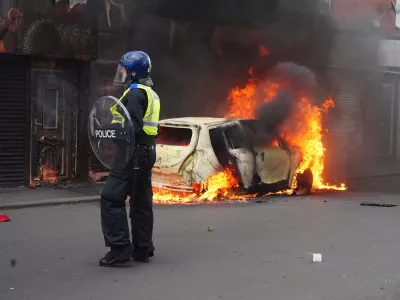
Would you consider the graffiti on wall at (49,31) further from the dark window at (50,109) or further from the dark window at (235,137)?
the dark window at (235,137)

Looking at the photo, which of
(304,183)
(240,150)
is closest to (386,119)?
(304,183)

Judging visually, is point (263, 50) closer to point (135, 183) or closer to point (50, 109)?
point (50, 109)

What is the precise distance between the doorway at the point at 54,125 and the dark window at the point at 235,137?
3676mm

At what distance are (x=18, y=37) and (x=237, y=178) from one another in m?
4.82

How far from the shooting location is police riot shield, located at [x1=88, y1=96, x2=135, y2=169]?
19.3 ft

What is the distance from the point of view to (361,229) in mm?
8336

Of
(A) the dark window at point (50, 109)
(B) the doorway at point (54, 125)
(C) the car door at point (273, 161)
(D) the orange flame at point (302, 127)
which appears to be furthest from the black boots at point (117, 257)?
(A) the dark window at point (50, 109)

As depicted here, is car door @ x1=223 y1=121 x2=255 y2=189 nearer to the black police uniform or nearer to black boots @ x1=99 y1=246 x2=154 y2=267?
the black police uniform

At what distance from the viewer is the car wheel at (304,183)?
11.9m

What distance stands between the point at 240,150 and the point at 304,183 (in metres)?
1.91

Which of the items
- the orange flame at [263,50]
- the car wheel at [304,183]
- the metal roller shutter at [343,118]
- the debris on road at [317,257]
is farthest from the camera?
the metal roller shutter at [343,118]

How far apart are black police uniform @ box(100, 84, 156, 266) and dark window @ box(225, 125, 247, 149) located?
455 cm

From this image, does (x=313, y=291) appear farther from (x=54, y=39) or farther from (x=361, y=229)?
(x=54, y=39)

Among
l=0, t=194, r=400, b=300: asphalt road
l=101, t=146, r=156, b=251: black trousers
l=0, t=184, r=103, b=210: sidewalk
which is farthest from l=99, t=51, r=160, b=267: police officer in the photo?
l=0, t=184, r=103, b=210: sidewalk
